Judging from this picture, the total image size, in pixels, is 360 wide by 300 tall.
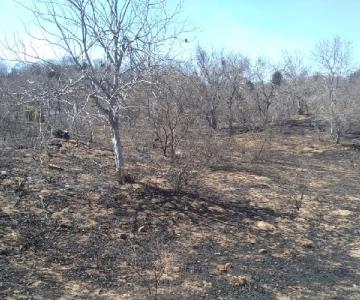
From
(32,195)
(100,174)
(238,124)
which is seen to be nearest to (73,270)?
(32,195)

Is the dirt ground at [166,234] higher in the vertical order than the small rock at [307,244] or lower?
higher

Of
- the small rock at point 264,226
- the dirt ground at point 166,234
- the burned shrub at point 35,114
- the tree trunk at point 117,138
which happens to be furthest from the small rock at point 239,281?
the tree trunk at point 117,138

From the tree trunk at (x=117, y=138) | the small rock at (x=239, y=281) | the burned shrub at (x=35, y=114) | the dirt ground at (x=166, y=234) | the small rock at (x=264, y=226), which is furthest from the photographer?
the tree trunk at (x=117, y=138)

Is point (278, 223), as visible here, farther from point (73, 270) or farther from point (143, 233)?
point (73, 270)

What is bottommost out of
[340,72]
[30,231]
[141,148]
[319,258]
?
[319,258]

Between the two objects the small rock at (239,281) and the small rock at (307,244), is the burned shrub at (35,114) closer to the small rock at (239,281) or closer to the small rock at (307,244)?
the small rock at (239,281)

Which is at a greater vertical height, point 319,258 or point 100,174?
point 100,174

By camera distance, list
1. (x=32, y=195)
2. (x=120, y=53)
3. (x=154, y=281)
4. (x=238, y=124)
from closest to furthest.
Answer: (x=154, y=281) < (x=32, y=195) < (x=120, y=53) < (x=238, y=124)

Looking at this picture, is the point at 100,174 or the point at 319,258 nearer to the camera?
the point at 319,258

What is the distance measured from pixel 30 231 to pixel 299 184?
19.9 ft

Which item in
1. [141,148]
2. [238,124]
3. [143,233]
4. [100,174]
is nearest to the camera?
[143,233]

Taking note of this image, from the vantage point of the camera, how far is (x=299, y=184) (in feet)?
31.8

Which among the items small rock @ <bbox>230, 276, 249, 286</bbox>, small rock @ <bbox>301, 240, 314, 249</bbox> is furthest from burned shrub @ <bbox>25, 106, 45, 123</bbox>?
small rock @ <bbox>301, 240, 314, 249</bbox>

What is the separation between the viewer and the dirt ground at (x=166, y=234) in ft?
15.3
